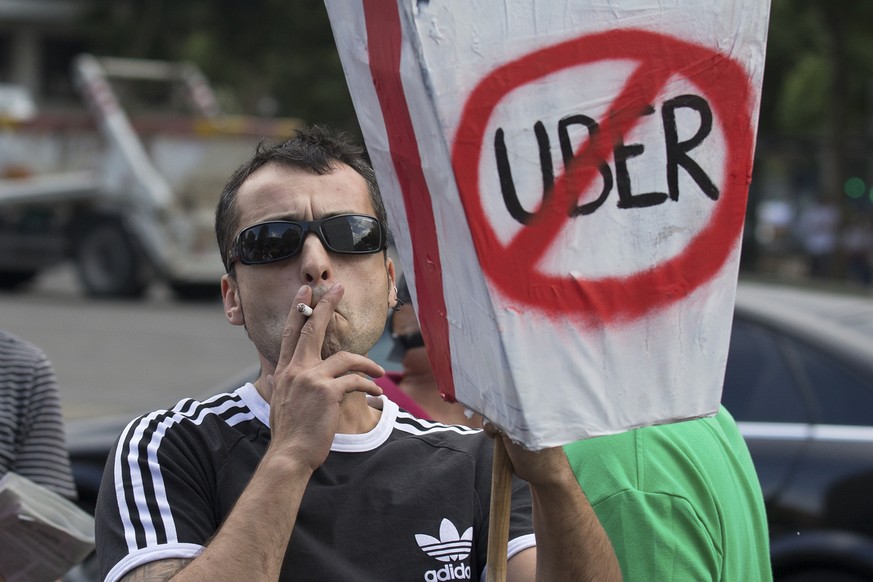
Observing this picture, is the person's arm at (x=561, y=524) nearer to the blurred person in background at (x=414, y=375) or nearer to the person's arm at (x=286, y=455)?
the person's arm at (x=286, y=455)

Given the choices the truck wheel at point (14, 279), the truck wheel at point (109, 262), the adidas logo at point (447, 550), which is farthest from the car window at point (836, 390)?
the truck wheel at point (14, 279)

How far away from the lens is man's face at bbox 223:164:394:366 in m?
1.93

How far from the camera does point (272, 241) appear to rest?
1.94m

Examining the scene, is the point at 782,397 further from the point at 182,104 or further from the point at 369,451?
the point at 182,104

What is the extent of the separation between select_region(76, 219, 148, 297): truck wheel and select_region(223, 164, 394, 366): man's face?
44.9ft

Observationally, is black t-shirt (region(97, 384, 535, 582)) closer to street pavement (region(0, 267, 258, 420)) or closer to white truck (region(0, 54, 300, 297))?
street pavement (region(0, 267, 258, 420))

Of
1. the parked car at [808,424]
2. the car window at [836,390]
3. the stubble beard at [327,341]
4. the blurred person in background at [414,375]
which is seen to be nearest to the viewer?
the stubble beard at [327,341]

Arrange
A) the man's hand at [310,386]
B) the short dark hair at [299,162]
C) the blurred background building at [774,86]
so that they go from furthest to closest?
the blurred background building at [774,86] < the short dark hair at [299,162] < the man's hand at [310,386]

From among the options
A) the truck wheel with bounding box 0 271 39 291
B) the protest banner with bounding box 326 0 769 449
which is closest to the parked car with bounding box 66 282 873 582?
the protest banner with bounding box 326 0 769 449

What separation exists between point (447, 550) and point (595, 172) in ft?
2.19

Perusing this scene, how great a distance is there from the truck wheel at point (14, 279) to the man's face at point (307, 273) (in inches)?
617

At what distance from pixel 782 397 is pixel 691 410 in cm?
281

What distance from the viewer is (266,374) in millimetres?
2002

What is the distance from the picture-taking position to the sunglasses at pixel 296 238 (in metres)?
1.94
